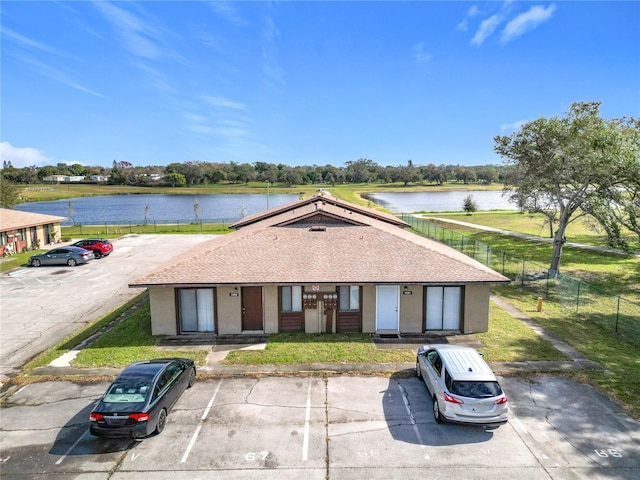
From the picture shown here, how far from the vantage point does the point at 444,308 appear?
18.6 m

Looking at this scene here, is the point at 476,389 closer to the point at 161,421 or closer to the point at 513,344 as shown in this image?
the point at 513,344

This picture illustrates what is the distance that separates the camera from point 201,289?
18.2 meters

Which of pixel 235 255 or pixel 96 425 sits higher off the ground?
pixel 235 255

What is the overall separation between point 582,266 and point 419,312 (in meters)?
21.1

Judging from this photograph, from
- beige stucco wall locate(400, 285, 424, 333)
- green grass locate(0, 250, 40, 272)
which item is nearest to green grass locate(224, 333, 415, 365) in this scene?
beige stucco wall locate(400, 285, 424, 333)

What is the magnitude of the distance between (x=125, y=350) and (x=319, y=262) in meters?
8.77

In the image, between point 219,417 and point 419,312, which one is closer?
point 219,417

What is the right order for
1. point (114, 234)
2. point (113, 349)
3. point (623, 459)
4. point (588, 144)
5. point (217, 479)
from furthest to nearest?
1. point (114, 234)
2. point (588, 144)
3. point (113, 349)
4. point (623, 459)
5. point (217, 479)

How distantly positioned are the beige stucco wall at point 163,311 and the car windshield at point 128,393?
277 inches

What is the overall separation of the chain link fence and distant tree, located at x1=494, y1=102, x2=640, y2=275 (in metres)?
2.25

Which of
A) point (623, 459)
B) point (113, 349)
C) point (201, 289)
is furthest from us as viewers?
point (201, 289)

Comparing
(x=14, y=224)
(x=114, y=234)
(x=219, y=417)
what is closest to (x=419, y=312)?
(x=219, y=417)

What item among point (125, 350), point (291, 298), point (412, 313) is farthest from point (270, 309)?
point (412, 313)

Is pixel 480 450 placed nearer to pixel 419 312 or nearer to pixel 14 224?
pixel 419 312
